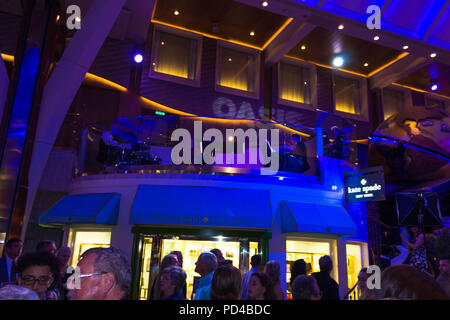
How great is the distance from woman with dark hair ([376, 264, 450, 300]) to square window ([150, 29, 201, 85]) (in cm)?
1371

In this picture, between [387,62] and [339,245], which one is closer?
[339,245]

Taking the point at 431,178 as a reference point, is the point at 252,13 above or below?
above

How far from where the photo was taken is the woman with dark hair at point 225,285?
2.88 meters

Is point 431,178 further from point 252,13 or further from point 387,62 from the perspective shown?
point 252,13

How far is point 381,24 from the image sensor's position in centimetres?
1130

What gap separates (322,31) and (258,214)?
1012cm

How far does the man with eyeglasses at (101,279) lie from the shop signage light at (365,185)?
7.49 metres

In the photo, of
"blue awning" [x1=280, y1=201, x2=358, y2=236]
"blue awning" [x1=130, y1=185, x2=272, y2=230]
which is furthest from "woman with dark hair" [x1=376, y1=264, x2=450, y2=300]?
"blue awning" [x1=280, y1=201, x2=358, y2=236]

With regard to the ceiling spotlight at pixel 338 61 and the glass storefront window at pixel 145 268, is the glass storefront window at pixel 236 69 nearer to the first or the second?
the ceiling spotlight at pixel 338 61

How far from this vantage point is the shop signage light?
8.44 metres
